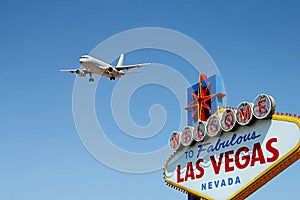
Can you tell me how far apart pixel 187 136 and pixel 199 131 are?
46.8 inches

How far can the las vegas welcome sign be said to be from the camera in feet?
74.0

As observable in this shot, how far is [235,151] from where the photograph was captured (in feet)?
81.8

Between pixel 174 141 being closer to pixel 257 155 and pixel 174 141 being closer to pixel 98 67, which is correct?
pixel 257 155

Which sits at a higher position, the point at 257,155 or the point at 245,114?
the point at 245,114

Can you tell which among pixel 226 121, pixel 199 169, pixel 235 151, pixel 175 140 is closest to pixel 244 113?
pixel 226 121

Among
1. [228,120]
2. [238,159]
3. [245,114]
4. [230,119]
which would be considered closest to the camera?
[245,114]

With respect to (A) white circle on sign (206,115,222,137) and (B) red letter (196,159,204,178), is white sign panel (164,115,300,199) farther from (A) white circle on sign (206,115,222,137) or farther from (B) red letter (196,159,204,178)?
(A) white circle on sign (206,115,222,137)

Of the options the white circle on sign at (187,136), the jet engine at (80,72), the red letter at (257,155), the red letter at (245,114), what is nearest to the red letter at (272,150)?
the red letter at (257,155)

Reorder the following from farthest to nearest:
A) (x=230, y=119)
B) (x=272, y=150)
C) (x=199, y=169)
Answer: (x=199, y=169)
(x=230, y=119)
(x=272, y=150)

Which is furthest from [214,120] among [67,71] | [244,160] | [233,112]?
[67,71]

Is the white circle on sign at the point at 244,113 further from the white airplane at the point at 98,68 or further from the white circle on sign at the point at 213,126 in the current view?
the white airplane at the point at 98,68

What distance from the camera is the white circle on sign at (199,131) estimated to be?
89.7 feet

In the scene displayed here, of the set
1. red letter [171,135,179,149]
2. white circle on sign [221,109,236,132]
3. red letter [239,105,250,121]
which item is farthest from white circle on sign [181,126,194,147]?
red letter [239,105,250,121]

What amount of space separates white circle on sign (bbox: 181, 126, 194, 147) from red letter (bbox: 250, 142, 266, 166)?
17.2ft
